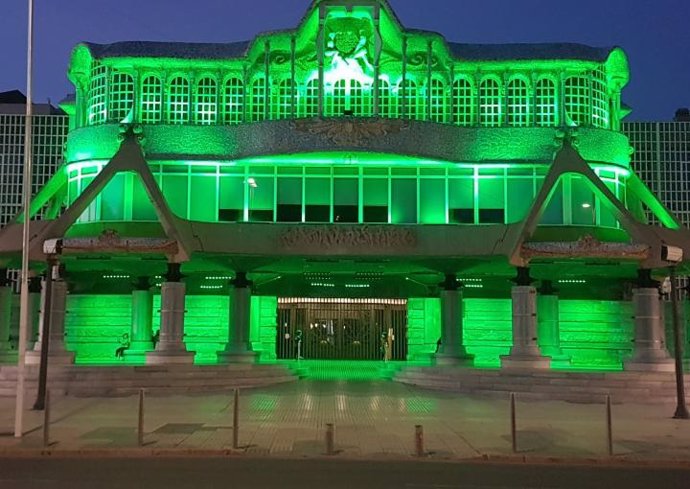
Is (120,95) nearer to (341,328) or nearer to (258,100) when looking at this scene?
(258,100)

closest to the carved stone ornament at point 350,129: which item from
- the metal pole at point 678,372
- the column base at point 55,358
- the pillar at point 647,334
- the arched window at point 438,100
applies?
the arched window at point 438,100

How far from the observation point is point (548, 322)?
37969 millimetres

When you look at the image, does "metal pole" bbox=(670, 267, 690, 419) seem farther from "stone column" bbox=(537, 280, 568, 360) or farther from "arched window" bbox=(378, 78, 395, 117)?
"arched window" bbox=(378, 78, 395, 117)

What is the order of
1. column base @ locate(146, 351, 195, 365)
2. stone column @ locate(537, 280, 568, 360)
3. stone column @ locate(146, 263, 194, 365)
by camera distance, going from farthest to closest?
stone column @ locate(537, 280, 568, 360), stone column @ locate(146, 263, 194, 365), column base @ locate(146, 351, 195, 365)

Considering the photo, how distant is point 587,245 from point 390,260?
770 centimetres

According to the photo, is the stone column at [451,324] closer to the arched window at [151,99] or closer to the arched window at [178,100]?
the arched window at [178,100]

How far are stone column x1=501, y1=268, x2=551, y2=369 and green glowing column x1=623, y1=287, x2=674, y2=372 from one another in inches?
119

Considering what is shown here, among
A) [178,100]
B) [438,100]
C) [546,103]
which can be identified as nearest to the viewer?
Result: [546,103]

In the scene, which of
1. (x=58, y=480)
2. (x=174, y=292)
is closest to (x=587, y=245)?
(x=174, y=292)

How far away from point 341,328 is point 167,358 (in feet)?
44.0

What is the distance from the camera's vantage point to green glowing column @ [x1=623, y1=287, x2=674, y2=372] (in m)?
29.6

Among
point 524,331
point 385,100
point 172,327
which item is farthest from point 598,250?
point 172,327

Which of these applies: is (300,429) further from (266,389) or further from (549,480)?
(266,389)

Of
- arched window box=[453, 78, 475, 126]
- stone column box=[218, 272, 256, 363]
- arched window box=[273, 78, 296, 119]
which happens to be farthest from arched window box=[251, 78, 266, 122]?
arched window box=[453, 78, 475, 126]
